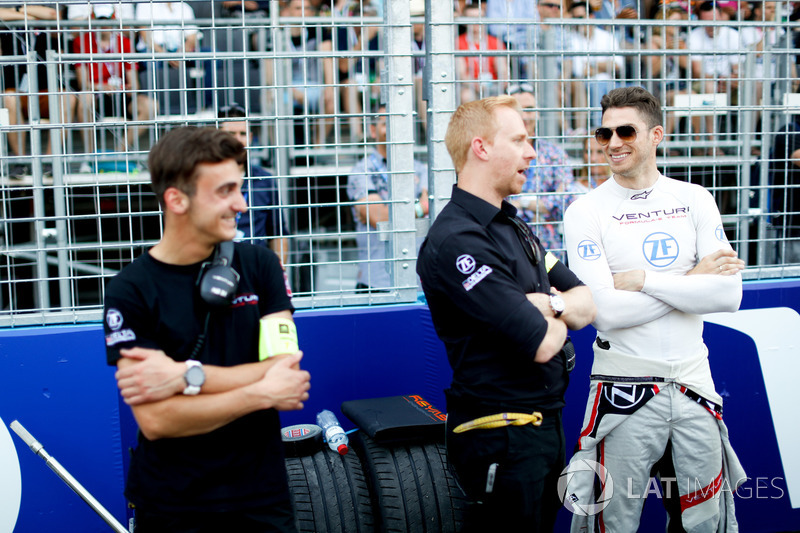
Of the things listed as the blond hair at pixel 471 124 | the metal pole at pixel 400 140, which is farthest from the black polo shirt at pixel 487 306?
the metal pole at pixel 400 140

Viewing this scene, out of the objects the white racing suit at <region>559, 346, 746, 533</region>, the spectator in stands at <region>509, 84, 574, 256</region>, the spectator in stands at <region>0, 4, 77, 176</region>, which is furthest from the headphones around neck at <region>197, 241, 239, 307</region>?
the spectator in stands at <region>0, 4, 77, 176</region>

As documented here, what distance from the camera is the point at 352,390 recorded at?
3.65 meters

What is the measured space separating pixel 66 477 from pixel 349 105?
11.7ft

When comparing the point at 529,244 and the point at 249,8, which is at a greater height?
the point at 249,8

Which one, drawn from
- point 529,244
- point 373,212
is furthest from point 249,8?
point 529,244

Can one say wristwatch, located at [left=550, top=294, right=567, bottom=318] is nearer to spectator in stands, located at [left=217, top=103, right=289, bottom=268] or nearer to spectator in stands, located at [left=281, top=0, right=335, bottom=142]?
spectator in stands, located at [left=217, top=103, right=289, bottom=268]

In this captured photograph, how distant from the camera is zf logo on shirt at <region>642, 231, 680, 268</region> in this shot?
3174 millimetres

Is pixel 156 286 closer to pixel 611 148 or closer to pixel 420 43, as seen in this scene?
pixel 611 148

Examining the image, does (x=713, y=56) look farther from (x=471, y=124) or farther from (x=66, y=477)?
(x=66, y=477)

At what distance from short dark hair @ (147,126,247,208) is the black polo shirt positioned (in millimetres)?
843

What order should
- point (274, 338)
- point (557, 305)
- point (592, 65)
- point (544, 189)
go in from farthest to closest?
point (592, 65)
point (544, 189)
point (557, 305)
point (274, 338)

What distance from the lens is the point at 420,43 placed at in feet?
20.8

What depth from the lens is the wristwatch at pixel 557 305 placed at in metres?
2.74

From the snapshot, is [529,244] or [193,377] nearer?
[193,377]
